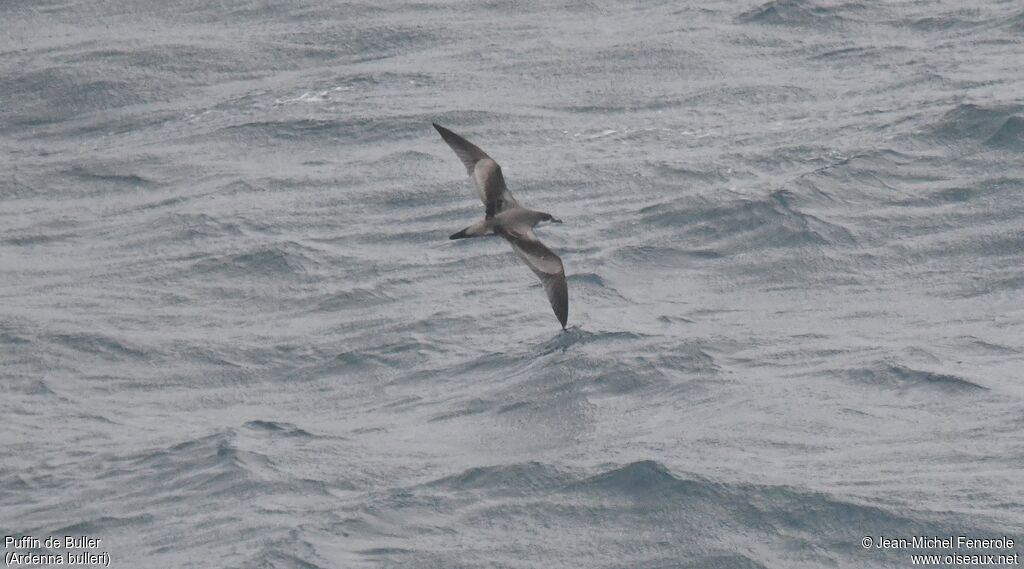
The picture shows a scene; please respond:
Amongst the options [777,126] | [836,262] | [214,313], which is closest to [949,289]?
[836,262]

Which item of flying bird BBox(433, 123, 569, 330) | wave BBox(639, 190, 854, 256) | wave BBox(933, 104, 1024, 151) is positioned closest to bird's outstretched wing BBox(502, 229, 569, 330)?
flying bird BBox(433, 123, 569, 330)

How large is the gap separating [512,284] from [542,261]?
4108 millimetres

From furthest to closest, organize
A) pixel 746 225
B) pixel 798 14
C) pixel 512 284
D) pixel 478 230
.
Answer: pixel 798 14
pixel 746 225
pixel 512 284
pixel 478 230

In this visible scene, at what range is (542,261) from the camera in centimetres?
1786

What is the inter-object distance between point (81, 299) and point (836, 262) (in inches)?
329

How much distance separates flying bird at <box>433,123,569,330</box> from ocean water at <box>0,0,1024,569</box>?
1341 mm

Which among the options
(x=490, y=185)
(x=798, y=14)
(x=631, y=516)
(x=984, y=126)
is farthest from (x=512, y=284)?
(x=798, y=14)

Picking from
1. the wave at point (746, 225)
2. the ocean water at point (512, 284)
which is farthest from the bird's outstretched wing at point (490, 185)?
the wave at point (746, 225)

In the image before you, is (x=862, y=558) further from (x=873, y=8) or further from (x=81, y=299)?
(x=873, y=8)

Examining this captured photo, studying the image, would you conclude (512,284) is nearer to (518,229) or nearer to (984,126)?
(518,229)

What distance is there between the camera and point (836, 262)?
2180 centimetres

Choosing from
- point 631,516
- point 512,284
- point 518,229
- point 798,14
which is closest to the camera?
point 631,516

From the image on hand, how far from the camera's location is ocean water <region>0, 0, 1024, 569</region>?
54.6ft

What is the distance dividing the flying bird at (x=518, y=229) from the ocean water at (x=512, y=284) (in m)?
1.34
